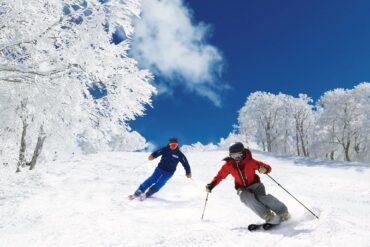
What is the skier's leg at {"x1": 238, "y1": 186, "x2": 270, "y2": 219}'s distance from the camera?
22.0ft

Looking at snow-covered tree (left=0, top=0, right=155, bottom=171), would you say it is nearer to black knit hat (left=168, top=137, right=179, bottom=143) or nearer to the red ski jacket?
black knit hat (left=168, top=137, right=179, bottom=143)

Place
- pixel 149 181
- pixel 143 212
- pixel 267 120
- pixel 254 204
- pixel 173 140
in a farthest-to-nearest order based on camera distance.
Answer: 1. pixel 267 120
2. pixel 173 140
3. pixel 149 181
4. pixel 143 212
5. pixel 254 204

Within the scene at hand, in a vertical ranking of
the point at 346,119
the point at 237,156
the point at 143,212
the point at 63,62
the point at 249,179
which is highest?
the point at 346,119

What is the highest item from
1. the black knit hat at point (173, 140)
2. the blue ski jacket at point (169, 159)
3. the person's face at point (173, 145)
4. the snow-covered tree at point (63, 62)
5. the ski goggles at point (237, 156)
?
the snow-covered tree at point (63, 62)

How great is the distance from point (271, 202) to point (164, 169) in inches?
169

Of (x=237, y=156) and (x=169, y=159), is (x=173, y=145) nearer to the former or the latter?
(x=169, y=159)

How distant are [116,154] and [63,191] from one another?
743cm

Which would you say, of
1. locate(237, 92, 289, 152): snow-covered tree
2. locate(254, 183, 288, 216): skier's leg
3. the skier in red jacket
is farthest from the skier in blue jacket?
locate(237, 92, 289, 152): snow-covered tree

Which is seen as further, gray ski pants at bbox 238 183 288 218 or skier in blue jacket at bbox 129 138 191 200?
skier in blue jacket at bbox 129 138 191 200

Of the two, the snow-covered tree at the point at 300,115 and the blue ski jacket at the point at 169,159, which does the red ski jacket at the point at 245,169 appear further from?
the snow-covered tree at the point at 300,115

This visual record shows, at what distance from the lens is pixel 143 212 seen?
332 inches

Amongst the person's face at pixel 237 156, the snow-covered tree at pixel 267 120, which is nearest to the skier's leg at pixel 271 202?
the person's face at pixel 237 156

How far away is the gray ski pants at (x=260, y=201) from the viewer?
6622 millimetres

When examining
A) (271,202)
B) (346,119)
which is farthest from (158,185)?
(346,119)
